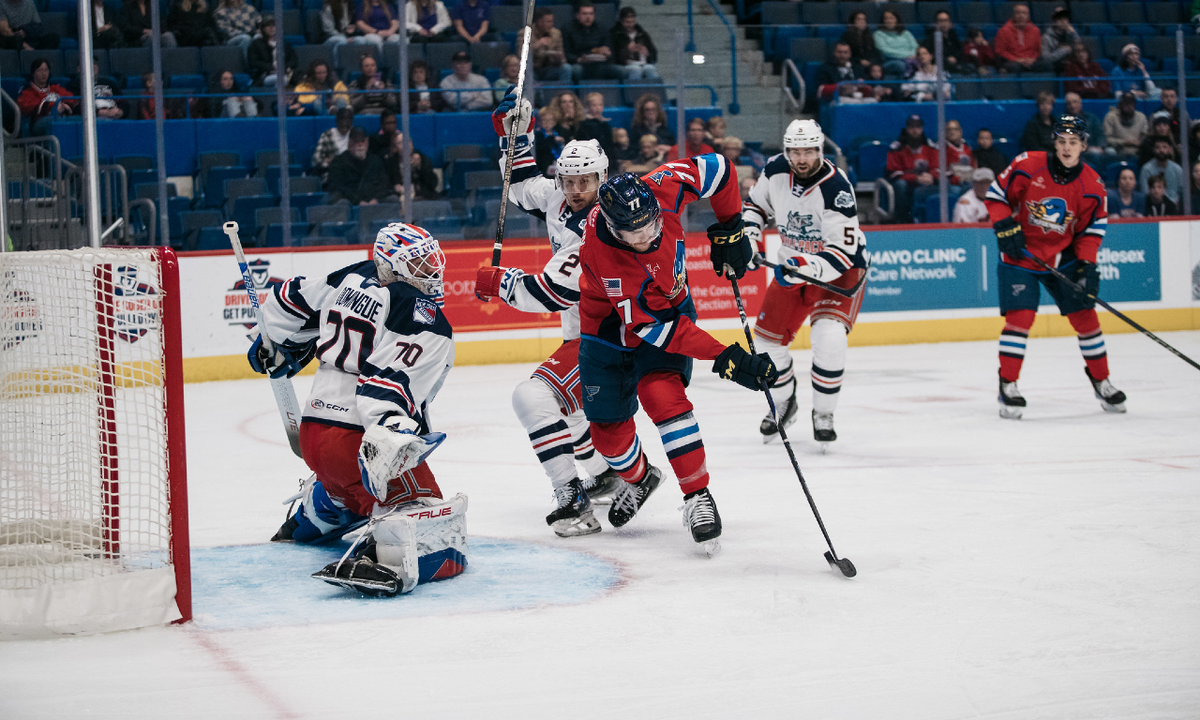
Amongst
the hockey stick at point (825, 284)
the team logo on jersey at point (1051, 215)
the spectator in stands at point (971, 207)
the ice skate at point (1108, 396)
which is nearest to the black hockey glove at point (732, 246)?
the hockey stick at point (825, 284)

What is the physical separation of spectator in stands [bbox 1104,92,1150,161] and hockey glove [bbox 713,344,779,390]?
8.28 m

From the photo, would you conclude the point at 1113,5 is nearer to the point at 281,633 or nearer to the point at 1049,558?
the point at 1049,558

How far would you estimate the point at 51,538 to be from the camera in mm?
2984

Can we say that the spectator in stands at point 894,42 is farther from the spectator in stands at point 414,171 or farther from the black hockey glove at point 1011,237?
the black hockey glove at point 1011,237

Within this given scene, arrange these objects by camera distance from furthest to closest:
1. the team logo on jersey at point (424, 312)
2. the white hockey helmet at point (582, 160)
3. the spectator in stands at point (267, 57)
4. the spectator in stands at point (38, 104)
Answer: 1. the spectator in stands at point (267, 57)
2. the spectator in stands at point (38, 104)
3. the white hockey helmet at point (582, 160)
4. the team logo on jersey at point (424, 312)

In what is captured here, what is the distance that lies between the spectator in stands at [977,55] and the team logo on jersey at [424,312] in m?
8.25

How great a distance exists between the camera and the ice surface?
92.3 inches

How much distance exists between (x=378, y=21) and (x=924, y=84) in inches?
176

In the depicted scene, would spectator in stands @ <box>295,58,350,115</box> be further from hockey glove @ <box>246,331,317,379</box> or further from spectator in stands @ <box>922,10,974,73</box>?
hockey glove @ <box>246,331,317,379</box>

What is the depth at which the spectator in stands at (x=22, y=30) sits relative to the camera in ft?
27.3

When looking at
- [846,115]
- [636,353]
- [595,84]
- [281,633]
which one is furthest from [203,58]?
[281,633]

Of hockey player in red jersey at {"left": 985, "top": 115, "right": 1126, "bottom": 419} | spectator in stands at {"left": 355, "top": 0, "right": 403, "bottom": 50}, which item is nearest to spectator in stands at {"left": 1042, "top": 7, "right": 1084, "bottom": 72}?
hockey player in red jersey at {"left": 985, "top": 115, "right": 1126, "bottom": 419}

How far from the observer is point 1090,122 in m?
10.4

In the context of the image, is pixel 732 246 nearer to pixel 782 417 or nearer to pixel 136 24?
pixel 782 417
